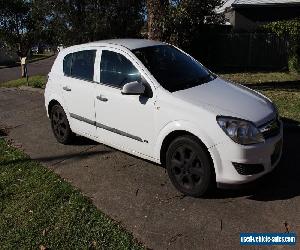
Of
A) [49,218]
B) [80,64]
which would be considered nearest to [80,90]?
[80,64]

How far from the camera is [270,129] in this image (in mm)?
4566

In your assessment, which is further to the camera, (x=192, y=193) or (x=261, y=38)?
(x=261, y=38)

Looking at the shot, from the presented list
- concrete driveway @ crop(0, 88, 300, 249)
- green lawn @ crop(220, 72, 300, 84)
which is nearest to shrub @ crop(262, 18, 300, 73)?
green lawn @ crop(220, 72, 300, 84)

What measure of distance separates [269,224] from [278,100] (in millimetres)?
5404

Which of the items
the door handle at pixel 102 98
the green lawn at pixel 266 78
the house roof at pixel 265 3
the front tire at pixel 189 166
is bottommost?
the front tire at pixel 189 166

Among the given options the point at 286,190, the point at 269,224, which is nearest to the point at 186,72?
the point at 286,190

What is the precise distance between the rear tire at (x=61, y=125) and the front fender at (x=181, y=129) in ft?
7.36

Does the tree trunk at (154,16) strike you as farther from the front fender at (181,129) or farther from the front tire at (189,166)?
the front tire at (189,166)

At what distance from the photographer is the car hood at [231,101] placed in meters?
4.50

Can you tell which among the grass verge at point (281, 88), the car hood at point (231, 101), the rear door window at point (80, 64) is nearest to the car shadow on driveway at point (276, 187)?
the car hood at point (231, 101)

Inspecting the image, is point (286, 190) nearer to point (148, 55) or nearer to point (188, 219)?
point (188, 219)

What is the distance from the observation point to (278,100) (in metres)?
9.02

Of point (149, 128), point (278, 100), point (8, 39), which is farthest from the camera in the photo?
point (8, 39)

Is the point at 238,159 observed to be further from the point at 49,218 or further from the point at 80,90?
the point at 80,90
